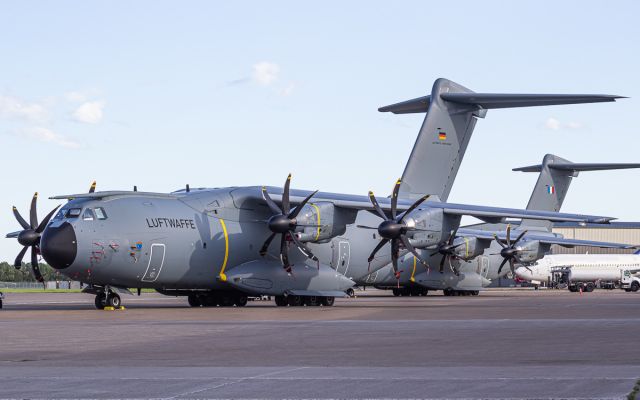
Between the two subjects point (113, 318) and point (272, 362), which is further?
point (113, 318)

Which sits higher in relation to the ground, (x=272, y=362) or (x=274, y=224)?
(x=274, y=224)

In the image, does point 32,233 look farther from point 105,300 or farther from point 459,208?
point 459,208

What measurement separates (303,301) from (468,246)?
763 inches

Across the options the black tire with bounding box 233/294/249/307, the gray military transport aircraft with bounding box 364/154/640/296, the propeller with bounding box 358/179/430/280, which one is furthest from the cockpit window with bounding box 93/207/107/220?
the gray military transport aircraft with bounding box 364/154/640/296

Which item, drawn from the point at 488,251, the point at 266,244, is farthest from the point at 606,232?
the point at 266,244

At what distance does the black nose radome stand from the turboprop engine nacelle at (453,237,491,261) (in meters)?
30.3

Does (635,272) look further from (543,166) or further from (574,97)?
(574,97)

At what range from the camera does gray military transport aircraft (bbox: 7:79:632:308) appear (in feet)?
125

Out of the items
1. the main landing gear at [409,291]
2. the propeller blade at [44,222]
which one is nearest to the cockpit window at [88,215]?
the propeller blade at [44,222]

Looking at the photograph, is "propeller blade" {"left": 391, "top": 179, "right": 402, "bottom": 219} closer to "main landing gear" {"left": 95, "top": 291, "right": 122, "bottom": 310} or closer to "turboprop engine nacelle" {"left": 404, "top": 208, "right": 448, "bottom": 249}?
"turboprop engine nacelle" {"left": 404, "top": 208, "right": 448, "bottom": 249}

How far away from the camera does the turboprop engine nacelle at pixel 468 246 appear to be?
201 ft

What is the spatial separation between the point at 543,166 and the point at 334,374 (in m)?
61.8

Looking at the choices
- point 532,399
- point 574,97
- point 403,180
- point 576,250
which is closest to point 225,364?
point 532,399

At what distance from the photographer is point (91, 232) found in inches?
1478
